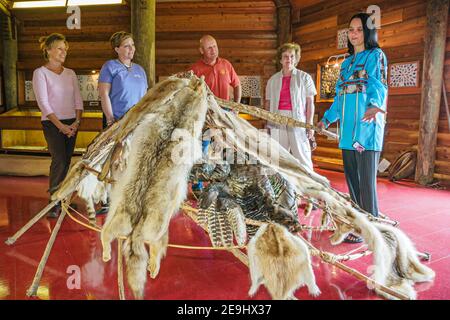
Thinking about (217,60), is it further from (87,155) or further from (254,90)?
(254,90)

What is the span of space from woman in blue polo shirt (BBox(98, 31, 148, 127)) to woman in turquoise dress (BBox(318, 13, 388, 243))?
189 cm

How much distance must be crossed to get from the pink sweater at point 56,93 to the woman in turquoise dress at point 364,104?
8.41 ft

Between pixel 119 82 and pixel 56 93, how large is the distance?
2.26 ft

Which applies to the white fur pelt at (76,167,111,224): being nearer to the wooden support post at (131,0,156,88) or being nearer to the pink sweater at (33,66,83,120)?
the pink sweater at (33,66,83,120)

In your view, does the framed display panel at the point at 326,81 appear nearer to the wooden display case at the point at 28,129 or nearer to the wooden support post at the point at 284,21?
the wooden support post at the point at 284,21

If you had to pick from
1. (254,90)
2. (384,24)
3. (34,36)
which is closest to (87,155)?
(384,24)

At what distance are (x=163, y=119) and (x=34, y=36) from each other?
8.35 m

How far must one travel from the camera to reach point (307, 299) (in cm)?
178

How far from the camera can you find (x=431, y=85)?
510 centimetres

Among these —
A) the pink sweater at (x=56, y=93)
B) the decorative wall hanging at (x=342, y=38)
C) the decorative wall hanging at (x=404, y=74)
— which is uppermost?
the decorative wall hanging at (x=342, y=38)

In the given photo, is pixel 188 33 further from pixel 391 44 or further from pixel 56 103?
pixel 56 103

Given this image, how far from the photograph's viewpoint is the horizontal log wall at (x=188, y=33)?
785cm

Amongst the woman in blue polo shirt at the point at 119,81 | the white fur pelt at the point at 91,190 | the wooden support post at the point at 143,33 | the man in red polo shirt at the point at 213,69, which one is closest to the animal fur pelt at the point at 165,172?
the white fur pelt at the point at 91,190

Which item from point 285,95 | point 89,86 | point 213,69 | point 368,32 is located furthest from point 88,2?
point 368,32
